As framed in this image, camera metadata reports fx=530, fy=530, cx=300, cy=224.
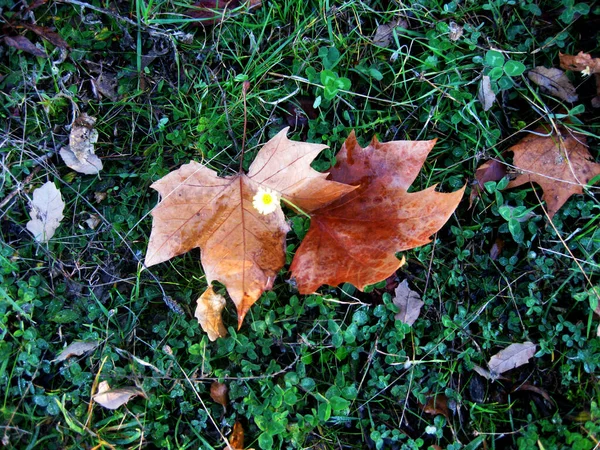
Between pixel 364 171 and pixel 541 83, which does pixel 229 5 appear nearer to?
pixel 364 171

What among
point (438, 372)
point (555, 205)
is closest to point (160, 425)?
point (438, 372)

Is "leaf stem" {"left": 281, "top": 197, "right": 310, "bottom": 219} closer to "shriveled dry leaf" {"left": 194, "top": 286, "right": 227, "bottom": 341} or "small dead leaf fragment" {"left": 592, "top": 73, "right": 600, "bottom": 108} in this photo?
"shriveled dry leaf" {"left": 194, "top": 286, "right": 227, "bottom": 341}

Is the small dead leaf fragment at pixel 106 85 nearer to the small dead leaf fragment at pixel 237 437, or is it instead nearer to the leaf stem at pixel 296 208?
the leaf stem at pixel 296 208

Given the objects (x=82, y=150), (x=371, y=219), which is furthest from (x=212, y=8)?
(x=371, y=219)

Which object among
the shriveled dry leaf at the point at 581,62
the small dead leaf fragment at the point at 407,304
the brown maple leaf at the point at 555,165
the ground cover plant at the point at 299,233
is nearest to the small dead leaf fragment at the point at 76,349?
the ground cover plant at the point at 299,233

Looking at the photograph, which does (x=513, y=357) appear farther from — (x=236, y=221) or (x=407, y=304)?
(x=236, y=221)

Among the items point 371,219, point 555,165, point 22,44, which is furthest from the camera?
point 22,44
